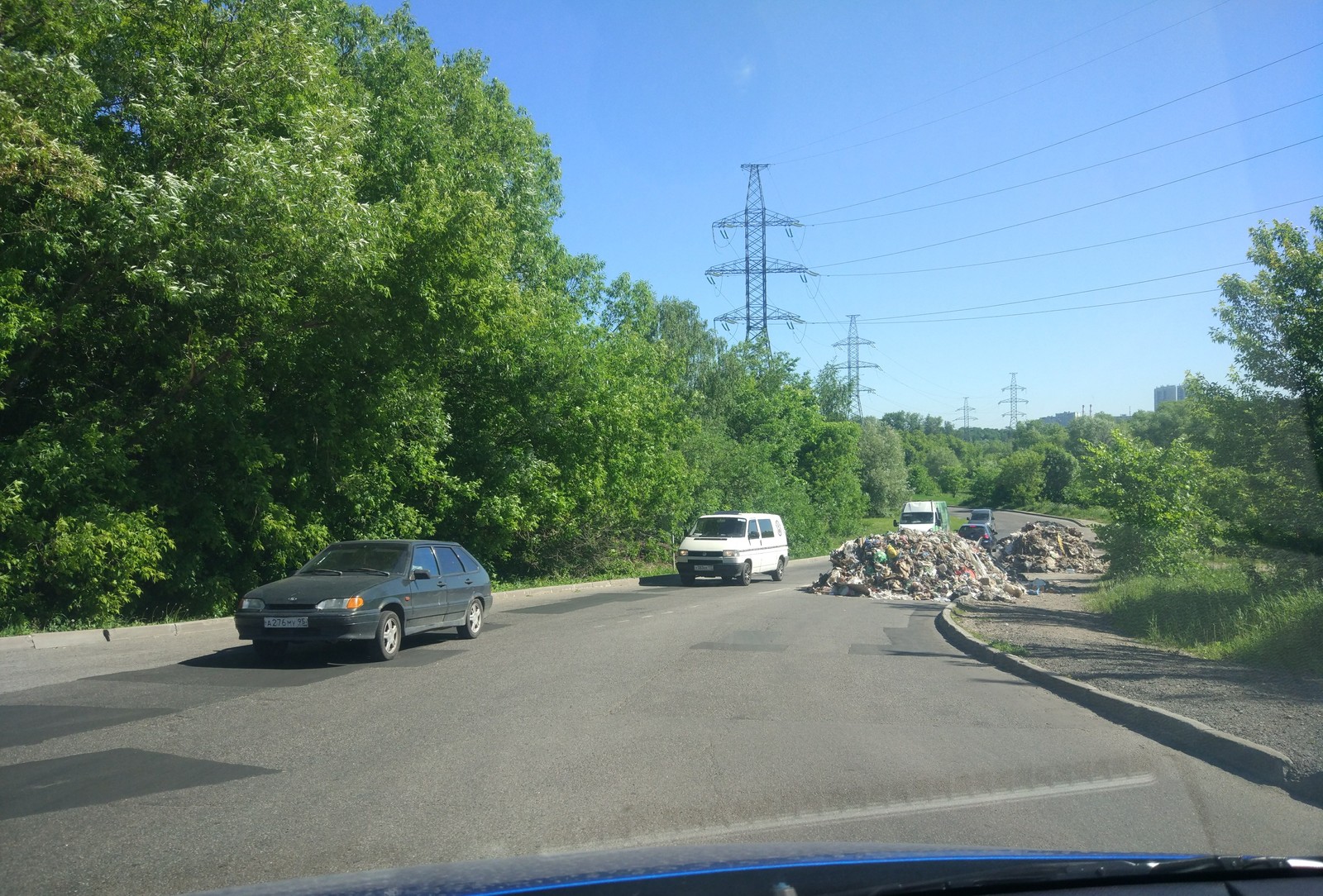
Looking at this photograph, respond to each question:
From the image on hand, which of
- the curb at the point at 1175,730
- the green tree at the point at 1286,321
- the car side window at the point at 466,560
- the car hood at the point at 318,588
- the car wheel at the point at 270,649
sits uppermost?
the green tree at the point at 1286,321

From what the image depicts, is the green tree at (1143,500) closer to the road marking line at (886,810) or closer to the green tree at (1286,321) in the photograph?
the green tree at (1286,321)

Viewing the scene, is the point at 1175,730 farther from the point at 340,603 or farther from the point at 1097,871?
the point at 340,603

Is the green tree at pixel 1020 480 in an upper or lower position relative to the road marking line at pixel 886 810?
upper

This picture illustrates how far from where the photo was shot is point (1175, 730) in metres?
→ 7.78

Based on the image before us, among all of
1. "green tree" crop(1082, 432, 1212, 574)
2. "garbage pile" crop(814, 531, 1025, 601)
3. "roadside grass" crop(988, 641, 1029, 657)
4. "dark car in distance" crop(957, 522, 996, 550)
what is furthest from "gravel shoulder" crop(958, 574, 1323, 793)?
"dark car in distance" crop(957, 522, 996, 550)

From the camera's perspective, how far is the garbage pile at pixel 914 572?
24953mm

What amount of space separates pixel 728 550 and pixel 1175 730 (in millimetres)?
19968

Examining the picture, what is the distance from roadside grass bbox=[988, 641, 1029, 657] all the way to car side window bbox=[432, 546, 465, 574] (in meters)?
7.61

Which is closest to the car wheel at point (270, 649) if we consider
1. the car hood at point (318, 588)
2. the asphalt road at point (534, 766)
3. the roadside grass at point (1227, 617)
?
the asphalt road at point (534, 766)

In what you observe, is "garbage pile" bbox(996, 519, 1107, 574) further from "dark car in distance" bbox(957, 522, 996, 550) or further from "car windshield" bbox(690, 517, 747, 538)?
"car windshield" bbox(690, 517, 747, 538)

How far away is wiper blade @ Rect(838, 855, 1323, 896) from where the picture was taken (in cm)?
284

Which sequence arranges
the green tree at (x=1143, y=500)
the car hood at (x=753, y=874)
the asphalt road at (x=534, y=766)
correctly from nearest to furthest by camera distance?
1. the car hood at (x=753, y=874)
2. the asphalt road at (x=534, y=766)
3. the green tree at (x=1143, y=500)

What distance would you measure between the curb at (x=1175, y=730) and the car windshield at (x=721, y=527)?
17.0 m

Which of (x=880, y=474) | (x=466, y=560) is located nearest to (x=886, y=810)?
(x=466, y=560)
